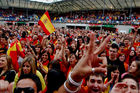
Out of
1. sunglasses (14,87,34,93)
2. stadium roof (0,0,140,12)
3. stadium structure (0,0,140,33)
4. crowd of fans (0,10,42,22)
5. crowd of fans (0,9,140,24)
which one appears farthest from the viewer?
crowd of fans (0,10,42,22)

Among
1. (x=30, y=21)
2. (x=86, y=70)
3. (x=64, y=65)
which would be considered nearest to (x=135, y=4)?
(x=30, y=21)

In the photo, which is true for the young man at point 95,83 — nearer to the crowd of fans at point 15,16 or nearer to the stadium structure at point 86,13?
the stadium structure at point 86,13

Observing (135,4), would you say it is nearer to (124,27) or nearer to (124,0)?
(124,0)

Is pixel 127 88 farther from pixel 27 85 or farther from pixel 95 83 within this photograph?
pixel 27 85

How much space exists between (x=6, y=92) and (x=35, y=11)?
45.5m

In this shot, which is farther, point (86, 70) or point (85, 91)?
point (85, 91)

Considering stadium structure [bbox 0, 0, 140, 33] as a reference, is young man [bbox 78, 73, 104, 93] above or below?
below

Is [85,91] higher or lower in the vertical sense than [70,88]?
lower

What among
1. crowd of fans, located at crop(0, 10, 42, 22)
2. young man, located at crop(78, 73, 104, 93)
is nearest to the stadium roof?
crowd of fans, located at crop(0, 10, 42, 22)

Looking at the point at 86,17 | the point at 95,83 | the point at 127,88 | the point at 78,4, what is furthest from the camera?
the point at 86,17

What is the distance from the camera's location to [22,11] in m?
41.9

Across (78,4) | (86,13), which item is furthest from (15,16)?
(86,13)

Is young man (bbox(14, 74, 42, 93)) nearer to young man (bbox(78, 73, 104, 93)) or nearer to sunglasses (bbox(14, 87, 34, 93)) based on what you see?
sunglasses (bbox(14, 87, 34, 93))

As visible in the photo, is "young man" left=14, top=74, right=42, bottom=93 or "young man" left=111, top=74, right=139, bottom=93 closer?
"young man" left=111, top=74, right=139, bottom=93
